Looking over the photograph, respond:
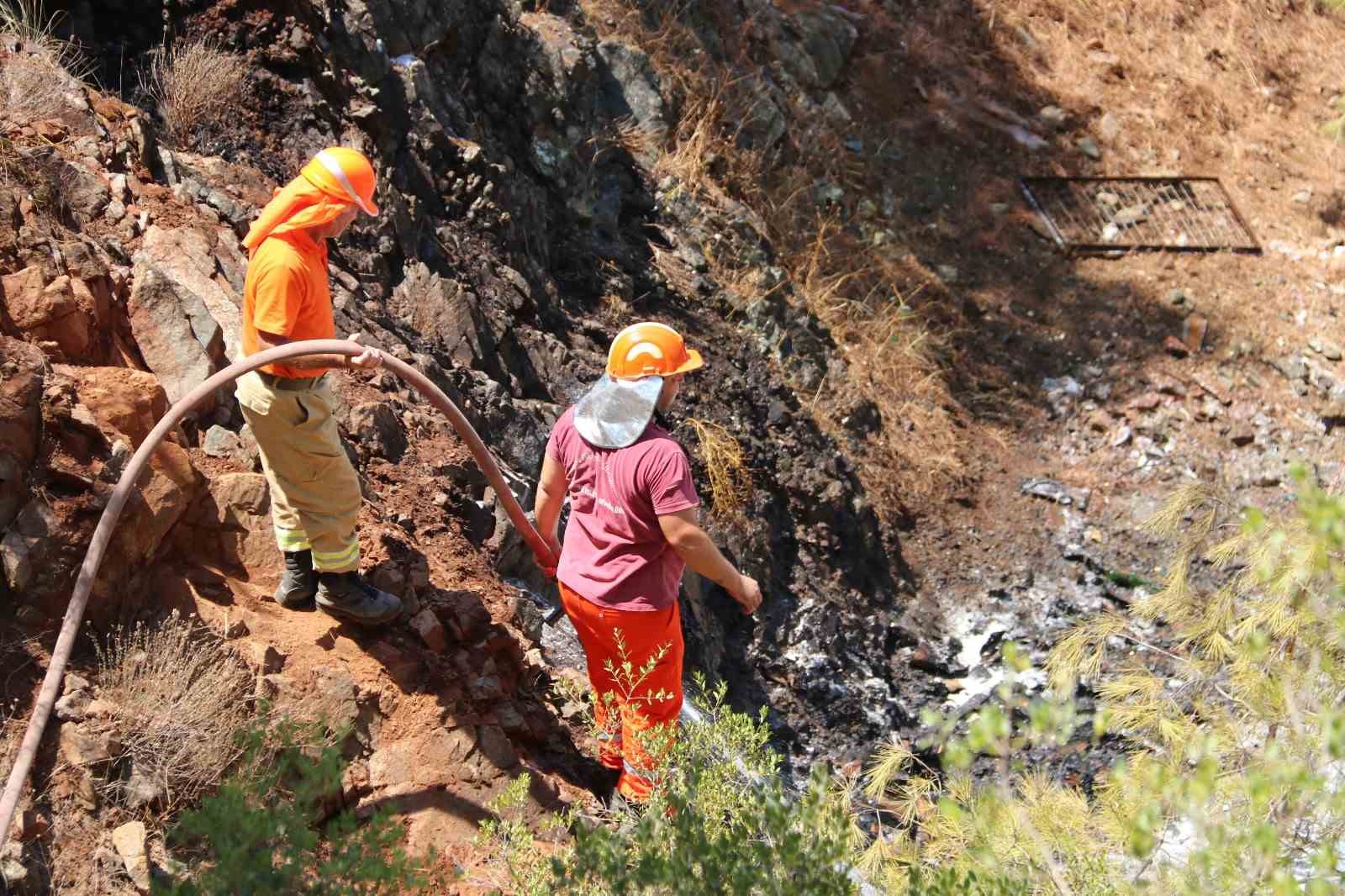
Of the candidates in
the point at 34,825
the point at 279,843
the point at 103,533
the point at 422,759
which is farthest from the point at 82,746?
the point at 422,759

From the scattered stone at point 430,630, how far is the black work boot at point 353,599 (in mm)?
151

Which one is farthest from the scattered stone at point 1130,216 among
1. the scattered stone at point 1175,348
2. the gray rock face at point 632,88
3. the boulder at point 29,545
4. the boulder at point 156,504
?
the boulder at point 29,545

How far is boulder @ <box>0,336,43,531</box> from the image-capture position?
131 inches

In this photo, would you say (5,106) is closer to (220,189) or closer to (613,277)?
(220,189)

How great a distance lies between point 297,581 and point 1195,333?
29.0ft

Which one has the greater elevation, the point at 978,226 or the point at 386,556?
the point at 386,556

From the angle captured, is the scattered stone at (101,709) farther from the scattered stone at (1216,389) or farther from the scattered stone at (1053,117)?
the scattered stone at (1053,117)

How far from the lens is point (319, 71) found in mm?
6410

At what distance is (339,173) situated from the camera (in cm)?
349

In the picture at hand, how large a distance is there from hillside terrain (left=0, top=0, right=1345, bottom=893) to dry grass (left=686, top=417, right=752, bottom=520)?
0.12 ft

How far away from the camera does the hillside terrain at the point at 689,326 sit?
3.77 m

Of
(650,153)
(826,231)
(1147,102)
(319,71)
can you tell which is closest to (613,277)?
(650,153)

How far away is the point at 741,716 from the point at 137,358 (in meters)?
2.60

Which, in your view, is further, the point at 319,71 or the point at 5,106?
the point at 319,71
